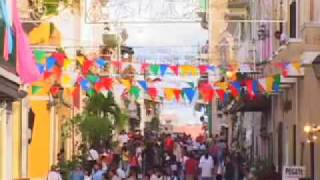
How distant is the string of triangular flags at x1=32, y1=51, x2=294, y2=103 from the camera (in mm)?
26156

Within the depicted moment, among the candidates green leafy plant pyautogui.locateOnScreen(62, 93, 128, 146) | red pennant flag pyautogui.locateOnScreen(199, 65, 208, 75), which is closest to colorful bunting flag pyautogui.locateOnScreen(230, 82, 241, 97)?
red pennant flag pyautogui.locateOnScreen(199, 65, 208, 75)

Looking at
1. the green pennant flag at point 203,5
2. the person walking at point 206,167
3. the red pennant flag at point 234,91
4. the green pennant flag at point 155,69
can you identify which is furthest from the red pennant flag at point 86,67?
the person walking at point 206,167

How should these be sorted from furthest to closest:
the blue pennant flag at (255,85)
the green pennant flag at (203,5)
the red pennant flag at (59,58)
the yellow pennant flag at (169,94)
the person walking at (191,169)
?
the person walking at (191,169) → the yellow pennant flag at (169,94) → the blue pennant flag at (255,85) → the red pennant flag at (59,58) → the green pennant flag at (203,5)

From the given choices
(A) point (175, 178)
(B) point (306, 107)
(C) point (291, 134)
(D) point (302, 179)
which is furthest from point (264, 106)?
(D) point (302, 179)

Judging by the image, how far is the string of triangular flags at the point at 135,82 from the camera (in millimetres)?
26156

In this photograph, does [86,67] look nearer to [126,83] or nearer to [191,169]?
[126,83]

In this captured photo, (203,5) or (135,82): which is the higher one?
(203,5)

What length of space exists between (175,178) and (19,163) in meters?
9.44

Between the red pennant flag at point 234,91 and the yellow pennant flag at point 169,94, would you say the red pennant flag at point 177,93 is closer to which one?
the yellow pennant flag at point 169,94

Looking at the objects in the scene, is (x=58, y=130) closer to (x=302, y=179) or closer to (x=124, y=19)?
(x=124, y=19)

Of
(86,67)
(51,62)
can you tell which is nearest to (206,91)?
(86,67)

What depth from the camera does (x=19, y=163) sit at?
27406mm

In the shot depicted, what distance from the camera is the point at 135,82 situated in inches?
1196

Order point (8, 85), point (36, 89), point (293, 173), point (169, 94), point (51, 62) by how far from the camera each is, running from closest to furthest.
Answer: point (8, 85), point (293, 173), point (51, 62), point (36, 89), point (169, 94)
